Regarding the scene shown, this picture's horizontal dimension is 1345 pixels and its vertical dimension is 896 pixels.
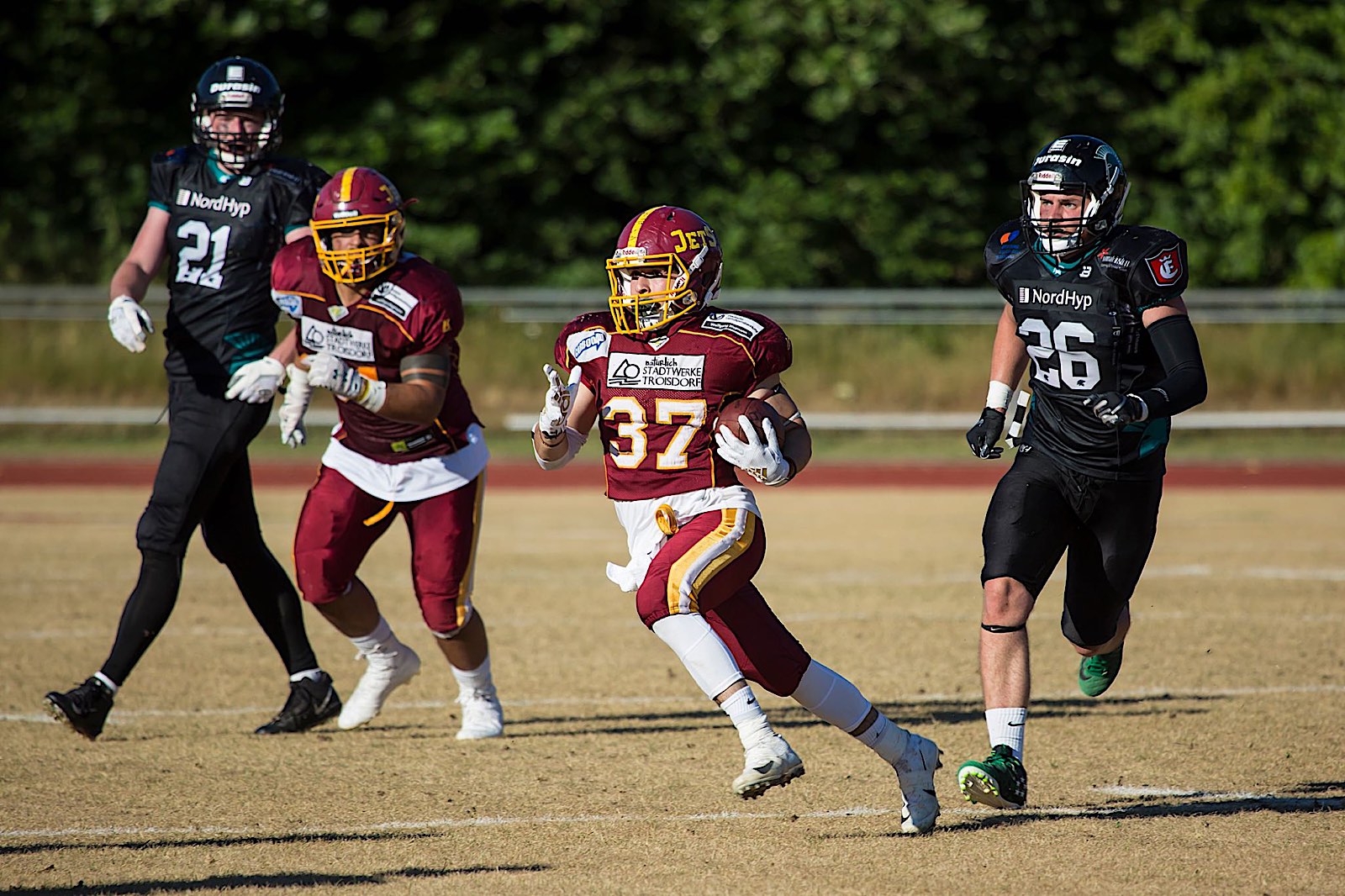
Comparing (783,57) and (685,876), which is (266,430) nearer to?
(783,57)

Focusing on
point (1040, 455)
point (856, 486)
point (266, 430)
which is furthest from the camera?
point (266, 430)

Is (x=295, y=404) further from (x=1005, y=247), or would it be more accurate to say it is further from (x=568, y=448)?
(x=1005, y=247)

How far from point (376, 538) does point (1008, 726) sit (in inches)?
87.8

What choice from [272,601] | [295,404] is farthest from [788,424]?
[272,601]

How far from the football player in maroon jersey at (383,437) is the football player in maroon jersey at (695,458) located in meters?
0.81

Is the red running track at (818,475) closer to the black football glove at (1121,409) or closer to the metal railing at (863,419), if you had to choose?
the metal railing at (863,419)

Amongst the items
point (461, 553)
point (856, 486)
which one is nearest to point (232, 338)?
point (461, 553)

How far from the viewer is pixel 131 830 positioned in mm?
4305

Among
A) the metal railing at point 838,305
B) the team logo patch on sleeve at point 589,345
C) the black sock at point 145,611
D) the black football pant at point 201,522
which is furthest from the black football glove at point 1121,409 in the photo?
the metal railing at point 838,305

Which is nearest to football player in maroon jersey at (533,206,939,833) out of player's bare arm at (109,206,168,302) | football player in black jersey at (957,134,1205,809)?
football player in black jersey at (957,134,1205,809)

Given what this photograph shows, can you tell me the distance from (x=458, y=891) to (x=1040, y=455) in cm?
222

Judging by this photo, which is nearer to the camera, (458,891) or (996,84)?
(458,891)

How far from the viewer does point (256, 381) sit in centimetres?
518

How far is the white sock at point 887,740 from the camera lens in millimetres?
4328
